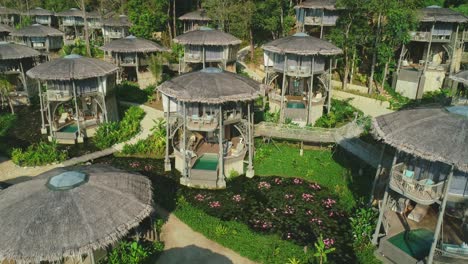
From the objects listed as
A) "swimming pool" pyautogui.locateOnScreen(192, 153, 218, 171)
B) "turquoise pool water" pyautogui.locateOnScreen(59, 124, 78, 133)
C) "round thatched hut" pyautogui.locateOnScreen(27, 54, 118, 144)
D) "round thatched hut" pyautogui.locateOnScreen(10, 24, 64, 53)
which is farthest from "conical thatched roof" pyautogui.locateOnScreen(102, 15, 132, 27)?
"swimming pool" pyautogui.locateOnScreen(192, 153, 218, 171)

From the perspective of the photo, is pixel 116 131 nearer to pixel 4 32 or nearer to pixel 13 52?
pixel 13 52

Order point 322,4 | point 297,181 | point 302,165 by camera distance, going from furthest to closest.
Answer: point 322,4 → point 302,165 → point 297,181

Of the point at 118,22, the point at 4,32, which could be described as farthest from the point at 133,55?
the point at 4,32

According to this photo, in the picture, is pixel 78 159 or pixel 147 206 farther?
pixel 78 159

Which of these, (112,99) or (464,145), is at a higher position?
(464,145)

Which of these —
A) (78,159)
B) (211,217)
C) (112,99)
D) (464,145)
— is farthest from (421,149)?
(112,99)

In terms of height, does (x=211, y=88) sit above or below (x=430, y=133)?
below

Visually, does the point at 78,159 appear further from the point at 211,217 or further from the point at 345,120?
the point at 345,120
